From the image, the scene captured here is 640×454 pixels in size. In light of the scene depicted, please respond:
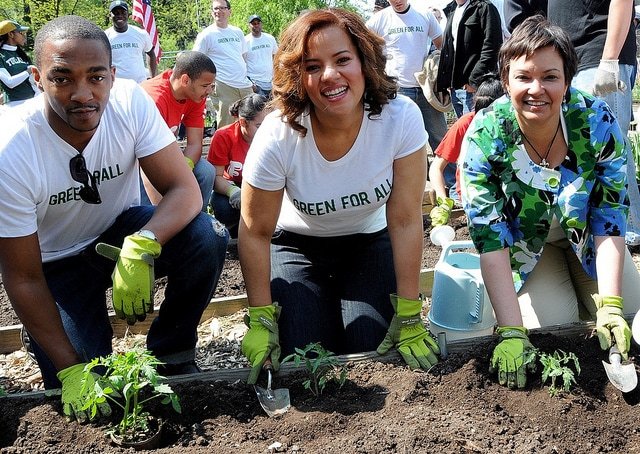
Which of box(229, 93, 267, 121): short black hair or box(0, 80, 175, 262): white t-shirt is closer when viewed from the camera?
box(0, 80, 175, 262): white t-shirt

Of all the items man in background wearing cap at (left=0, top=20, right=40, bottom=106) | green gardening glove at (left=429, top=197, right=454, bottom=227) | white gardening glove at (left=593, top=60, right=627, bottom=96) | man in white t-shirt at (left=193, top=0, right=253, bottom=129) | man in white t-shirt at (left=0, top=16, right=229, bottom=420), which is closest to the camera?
man in white t-shirt at (left=0, top=16, right=229, bottom=420)

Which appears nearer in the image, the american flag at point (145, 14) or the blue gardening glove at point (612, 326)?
the blue gardening glove at point (612, 326)

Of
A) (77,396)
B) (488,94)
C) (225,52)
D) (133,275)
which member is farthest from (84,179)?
(225,52)

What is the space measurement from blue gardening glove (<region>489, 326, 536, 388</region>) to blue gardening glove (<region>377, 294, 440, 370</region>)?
0.25 meters

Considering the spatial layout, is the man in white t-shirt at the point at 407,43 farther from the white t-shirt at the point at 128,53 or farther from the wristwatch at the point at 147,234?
the wristwatch at the point at 147,234

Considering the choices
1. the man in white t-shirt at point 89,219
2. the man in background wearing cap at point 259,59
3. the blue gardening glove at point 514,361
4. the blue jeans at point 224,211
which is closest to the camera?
the blue gardening glove at point 514,361

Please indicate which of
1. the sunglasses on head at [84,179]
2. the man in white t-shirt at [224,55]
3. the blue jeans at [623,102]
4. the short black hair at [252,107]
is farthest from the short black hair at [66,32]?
the man in white t-shirt at [224,55]

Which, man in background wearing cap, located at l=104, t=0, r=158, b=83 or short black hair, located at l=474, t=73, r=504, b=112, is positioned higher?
man in background wearing cap, located at l=104, t=0, r=158, b=83

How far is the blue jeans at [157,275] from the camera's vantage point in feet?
9.27

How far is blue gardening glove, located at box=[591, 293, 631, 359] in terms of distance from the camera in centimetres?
241

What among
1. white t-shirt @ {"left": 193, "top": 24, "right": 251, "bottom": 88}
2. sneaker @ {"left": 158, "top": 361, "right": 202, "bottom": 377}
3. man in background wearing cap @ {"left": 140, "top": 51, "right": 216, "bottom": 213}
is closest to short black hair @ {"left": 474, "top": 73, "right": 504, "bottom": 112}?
man in background wearing cap @ {"left": 140, "top": 51, "right": 216, "bottom": 213}

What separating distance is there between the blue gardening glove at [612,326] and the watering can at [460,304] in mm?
610

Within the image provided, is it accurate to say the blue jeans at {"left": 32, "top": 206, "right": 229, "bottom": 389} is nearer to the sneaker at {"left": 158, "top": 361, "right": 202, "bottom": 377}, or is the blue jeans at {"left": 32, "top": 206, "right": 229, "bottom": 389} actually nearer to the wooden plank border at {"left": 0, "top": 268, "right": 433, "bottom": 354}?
the sneaker at {"left": 158, "top": 361, "right": 202, "bottom": 377}

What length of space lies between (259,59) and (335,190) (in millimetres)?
8761
